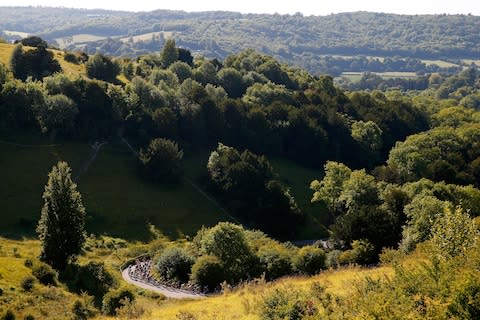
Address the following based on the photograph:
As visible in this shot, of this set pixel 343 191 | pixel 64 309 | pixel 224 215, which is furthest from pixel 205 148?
pixel 64 309

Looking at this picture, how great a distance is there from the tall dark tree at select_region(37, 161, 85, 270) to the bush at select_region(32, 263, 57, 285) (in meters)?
4.15

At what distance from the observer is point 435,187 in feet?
277

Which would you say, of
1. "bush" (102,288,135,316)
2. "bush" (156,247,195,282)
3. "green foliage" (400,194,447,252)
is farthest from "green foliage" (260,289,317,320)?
"green foliage" (400,194,447,252)

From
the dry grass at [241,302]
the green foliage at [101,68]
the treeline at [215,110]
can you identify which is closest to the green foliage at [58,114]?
the treeline at [215,110]

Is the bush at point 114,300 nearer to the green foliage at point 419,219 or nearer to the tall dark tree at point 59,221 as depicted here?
the tall dark tree at point 59,221

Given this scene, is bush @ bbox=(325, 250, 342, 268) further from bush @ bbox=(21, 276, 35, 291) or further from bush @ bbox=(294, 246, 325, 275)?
bush @ bbox=(21, 276, 35, 291)

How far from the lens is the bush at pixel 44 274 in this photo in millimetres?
53188

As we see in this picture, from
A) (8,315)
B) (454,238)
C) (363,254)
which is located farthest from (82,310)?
(363,254)

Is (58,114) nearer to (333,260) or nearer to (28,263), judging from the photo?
(28,263)

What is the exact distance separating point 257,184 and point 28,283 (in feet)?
180

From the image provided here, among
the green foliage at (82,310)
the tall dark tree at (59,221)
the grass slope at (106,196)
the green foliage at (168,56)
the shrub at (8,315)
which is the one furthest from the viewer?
the green foliage at (168,56)

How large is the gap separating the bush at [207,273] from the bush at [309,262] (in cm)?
848

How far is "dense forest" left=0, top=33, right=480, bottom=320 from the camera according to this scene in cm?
2970

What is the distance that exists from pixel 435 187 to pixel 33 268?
6166 centimetres
